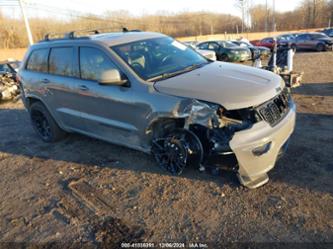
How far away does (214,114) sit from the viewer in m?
3.35

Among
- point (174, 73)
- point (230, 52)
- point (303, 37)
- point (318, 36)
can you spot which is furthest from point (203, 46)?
point (174, 73)

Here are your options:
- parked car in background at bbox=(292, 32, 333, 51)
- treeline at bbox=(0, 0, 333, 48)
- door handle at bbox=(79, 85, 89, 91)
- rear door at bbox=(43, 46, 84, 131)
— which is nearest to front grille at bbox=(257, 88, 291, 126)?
door handle at bbox=(79, 85, 89, 91)

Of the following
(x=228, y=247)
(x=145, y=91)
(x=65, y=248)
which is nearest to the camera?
(x=228, y=247)

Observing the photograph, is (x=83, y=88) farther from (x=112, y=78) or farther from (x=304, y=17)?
(x=304, y=17)

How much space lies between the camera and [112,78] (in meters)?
3.86

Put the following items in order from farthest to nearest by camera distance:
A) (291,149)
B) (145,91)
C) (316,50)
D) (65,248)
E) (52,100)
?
(316,50), (52,100), (291,149), (145,91), (65,248)

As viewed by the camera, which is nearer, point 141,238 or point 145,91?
point 141,238

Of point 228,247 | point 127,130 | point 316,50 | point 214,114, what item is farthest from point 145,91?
point 316,50

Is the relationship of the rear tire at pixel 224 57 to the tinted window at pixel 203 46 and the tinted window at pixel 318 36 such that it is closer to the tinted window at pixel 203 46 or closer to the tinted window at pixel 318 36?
the tinted window at pixel 203 46

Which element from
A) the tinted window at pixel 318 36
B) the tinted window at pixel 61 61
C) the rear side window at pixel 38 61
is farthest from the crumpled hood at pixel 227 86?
the tinted window at pixel 318 36

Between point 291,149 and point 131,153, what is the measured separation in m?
2.38

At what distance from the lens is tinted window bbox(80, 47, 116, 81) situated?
4.19 m

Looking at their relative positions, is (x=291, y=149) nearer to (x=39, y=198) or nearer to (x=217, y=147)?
(x=217, y=147)

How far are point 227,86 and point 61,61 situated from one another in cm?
281
